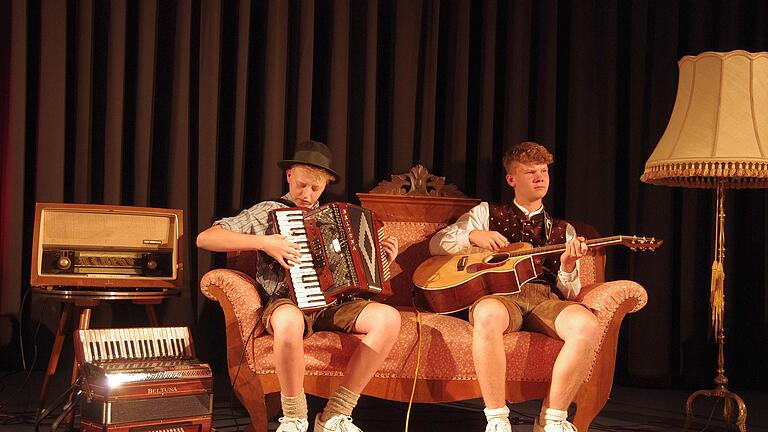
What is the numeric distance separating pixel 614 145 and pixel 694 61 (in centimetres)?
104

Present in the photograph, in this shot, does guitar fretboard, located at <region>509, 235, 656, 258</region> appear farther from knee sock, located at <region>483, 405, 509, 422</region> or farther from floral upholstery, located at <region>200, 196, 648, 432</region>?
knee sock, located at <region>483, 405, 509, 422</region>

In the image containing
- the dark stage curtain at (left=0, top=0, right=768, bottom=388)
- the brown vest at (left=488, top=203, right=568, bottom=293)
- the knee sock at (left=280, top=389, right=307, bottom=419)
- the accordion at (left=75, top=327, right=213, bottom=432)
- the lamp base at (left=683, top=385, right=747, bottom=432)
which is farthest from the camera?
the dark stage curtain at (left=0, top=0, right=768, bottom=388)

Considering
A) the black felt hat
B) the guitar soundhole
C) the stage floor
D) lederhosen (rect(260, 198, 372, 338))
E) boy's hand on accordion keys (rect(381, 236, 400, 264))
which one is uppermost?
the black felt hat

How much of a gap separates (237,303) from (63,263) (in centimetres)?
75

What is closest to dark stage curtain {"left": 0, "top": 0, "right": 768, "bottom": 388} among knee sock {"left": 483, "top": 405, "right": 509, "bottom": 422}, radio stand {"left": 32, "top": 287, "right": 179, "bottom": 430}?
radio stand {"left": 32, "top": 287, "right": 179, "bottom": 430}

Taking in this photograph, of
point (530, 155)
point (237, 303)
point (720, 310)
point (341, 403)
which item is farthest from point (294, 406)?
point (720, 310)

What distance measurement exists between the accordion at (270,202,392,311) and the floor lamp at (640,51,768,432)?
131 centimetres

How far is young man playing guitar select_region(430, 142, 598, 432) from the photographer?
2.75m

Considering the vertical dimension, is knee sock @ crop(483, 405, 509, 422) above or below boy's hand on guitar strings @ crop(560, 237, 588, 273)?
below

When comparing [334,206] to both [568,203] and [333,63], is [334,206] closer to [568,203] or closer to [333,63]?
[333,63]

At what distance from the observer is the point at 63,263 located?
3010 millimetres

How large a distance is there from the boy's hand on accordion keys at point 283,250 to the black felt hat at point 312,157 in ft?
1.43

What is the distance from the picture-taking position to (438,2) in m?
4.10

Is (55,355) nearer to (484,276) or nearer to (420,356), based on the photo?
(420,356)
